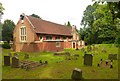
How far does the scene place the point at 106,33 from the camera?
187 ft

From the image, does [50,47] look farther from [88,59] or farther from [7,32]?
[7,32]

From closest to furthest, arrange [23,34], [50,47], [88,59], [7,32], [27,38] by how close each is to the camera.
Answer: [88,59], [50,47], [27,38], [23,34], [7,32]

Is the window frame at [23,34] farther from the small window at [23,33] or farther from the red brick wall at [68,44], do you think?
the red brick wall at [68,44]

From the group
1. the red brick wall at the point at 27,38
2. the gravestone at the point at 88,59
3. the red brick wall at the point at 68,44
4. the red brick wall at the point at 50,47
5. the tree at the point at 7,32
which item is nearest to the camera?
the gravestone at the point at 88,59

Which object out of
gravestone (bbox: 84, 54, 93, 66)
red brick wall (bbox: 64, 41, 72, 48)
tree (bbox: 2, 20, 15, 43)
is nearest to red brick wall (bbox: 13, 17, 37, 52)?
red brick wall (bbox: 64, 41, 72, 48)

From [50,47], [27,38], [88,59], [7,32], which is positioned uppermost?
[7,32]

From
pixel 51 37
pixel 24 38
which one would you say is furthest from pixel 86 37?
pixel 24 38

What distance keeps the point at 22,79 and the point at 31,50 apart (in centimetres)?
2693

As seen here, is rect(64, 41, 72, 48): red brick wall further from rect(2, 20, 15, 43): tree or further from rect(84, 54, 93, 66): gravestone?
rect(84, 54, 93, 66): gravestone

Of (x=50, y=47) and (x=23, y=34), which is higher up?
(x=23, y=34)

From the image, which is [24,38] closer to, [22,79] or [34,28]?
[34,28]

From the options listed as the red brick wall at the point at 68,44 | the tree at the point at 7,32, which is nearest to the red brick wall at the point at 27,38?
the red brick wall at the point at 68,44

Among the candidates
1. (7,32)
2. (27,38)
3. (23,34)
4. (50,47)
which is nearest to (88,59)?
(50,47)

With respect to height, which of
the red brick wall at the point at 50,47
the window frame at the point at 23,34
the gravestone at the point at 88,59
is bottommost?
the gravestone at the point at 88,59
